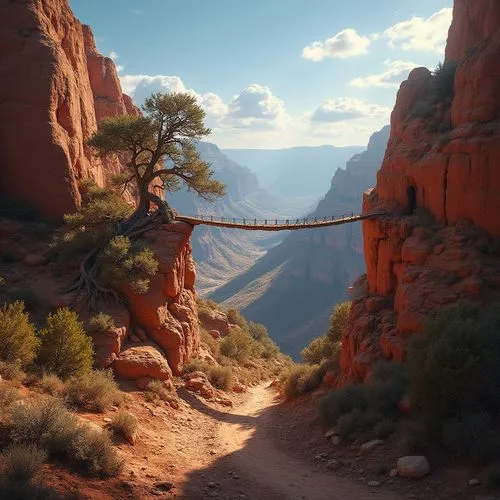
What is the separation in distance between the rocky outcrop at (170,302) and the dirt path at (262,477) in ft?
15.7

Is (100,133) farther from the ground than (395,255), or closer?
farther from the ground

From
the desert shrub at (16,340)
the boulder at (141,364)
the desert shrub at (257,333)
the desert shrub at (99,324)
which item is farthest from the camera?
the desert shrub at (257,333)

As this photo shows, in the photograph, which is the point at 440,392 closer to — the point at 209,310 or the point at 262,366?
the point at 262,366

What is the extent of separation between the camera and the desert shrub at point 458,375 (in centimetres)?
1008

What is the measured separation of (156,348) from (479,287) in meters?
12.7

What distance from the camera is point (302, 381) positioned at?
67.5ft

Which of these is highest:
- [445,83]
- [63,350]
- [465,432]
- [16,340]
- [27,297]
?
[445,83]

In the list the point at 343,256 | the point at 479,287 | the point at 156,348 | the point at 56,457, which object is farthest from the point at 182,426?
the point at 343,256

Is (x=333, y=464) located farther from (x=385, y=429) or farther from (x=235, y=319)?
(x=235, y=319)

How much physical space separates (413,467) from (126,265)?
1356cm

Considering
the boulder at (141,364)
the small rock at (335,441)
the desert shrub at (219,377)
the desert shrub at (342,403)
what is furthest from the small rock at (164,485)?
the desert shrub at (219,377)

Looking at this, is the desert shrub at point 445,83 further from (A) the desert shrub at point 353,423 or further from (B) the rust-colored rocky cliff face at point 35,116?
(B) the rust-colored rocky cliff face at point 35,116

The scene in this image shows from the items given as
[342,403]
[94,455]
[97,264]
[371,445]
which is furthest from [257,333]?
[94,455]

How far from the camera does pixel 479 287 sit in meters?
15.3
